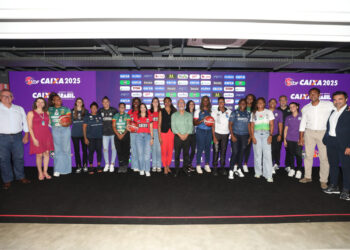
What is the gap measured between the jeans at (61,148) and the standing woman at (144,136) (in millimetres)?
1611

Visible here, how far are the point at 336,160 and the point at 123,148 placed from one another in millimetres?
4300

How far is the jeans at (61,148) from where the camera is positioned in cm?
379

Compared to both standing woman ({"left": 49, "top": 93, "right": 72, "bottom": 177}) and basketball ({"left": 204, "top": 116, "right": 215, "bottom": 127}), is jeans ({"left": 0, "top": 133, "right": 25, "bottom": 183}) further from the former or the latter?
basketball ({"left": 204, "top": 116, "right": 215, "bottom": 127})

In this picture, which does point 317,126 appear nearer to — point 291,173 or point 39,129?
point 291,173

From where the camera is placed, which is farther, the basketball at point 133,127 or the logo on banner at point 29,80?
Result: the logo on banner at point 29,80

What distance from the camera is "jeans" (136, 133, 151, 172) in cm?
388

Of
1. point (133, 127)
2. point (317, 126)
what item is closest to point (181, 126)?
point (133, 127)

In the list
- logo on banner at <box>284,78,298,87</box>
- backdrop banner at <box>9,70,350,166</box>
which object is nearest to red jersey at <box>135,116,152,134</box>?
backdrop banner at <box>9,70,350,166</box>

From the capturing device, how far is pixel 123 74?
4.79 meters

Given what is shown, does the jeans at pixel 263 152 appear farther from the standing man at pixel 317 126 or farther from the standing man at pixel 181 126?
the standing man at pixel 181 126

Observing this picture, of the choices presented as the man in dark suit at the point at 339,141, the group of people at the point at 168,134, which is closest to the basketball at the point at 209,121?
the group of people at the point at 168,134
